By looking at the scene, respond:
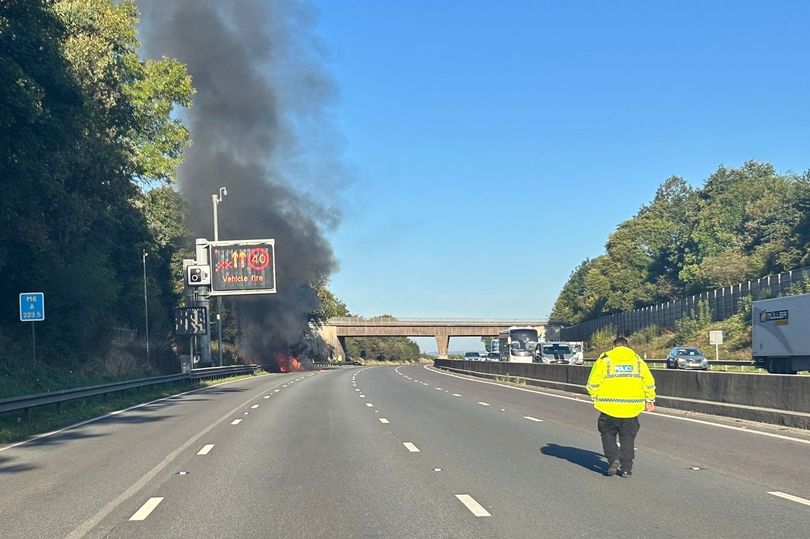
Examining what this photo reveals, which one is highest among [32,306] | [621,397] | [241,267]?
[241,267]

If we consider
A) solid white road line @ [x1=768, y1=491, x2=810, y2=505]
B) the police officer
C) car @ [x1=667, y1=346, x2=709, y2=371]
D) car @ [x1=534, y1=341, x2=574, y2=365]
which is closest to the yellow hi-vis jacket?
the police officer

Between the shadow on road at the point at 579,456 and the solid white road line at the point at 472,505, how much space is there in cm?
253

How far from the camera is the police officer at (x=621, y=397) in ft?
34.7

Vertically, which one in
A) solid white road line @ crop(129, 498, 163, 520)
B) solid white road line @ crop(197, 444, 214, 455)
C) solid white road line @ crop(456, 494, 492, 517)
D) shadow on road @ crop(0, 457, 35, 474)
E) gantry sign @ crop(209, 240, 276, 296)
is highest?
gantry sign @ crop(209, 240, 276, 296)

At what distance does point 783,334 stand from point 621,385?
96.6 feet

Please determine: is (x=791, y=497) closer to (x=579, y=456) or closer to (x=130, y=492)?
(x=579, y=456)

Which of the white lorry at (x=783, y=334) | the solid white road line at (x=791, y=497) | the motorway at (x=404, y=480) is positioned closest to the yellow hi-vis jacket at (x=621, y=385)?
the motorway at (x=404, y=480)

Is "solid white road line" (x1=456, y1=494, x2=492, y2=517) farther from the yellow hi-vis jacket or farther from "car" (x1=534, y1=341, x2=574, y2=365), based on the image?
"car" (x1=534, y1=341, x2=574, y2=365)

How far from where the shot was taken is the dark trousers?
10570 millimetres

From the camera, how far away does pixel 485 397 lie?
28609 millimetres

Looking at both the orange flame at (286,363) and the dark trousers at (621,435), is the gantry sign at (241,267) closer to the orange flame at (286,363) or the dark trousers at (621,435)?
the orange flame at (286,363)

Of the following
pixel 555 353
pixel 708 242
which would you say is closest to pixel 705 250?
pixel 708 242

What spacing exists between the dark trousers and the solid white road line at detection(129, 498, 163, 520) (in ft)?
16.8

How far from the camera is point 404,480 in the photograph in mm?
10734
